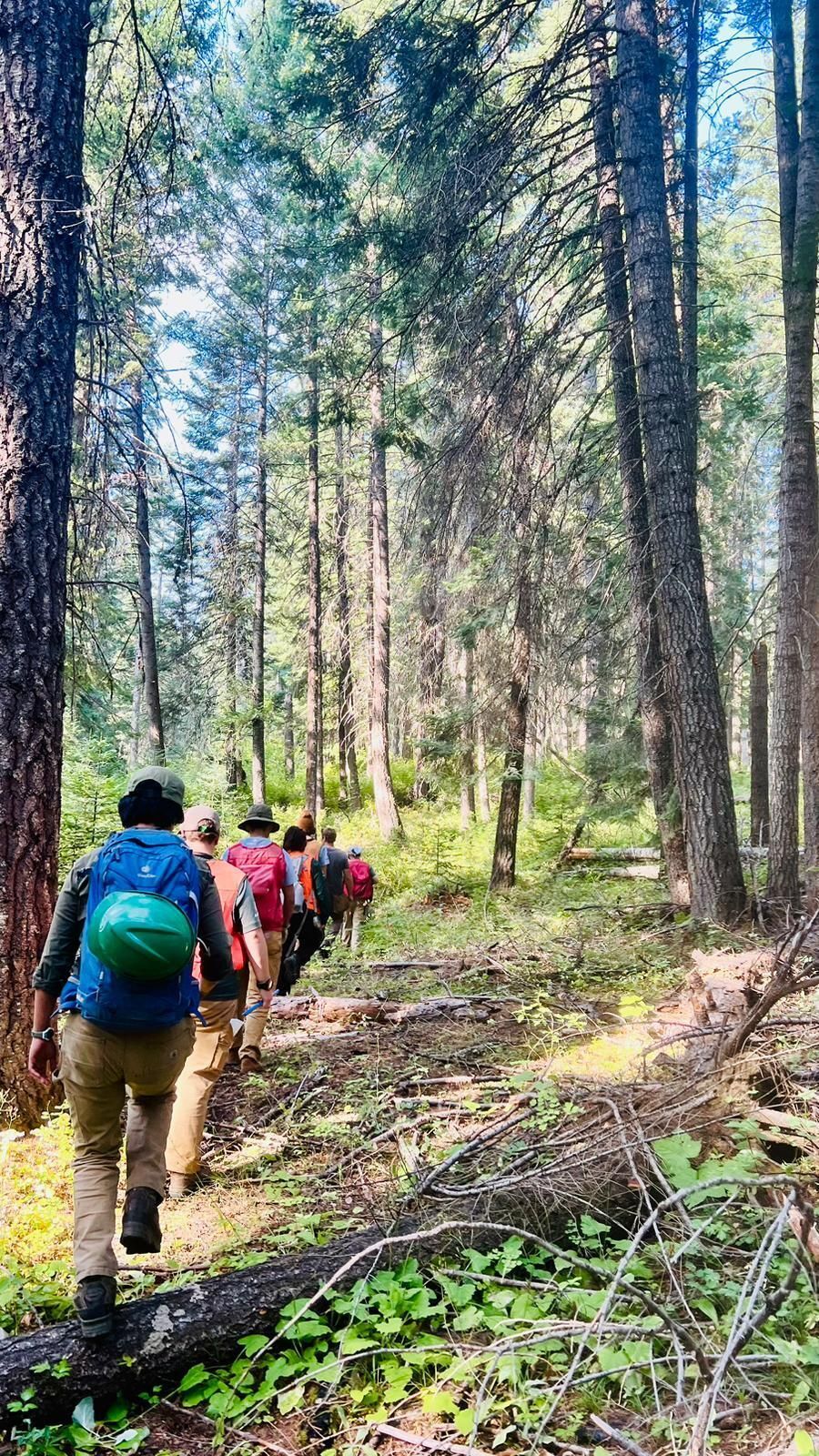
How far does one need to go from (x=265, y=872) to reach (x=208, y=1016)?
1.58 m

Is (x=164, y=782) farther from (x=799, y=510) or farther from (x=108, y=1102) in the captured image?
(x=799, y=510)

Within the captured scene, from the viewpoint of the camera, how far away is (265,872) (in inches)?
231

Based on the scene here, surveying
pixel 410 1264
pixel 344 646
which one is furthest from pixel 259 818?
pixel 344 646

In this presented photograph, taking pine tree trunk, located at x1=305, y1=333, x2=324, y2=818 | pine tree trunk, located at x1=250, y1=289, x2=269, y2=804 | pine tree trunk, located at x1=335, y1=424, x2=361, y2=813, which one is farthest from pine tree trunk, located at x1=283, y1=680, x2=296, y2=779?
pine tree trunk, located at x1=250, y1=289, x2=269, y2=804

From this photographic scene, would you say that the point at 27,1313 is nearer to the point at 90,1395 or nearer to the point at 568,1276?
the point at 90,1395

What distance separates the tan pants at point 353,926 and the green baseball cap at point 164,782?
7.70 meters

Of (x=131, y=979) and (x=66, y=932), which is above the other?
(x=66, y=932)

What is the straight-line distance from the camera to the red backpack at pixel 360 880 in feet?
34.9

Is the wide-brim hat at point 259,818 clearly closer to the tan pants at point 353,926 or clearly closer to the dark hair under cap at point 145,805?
the dark hair under cap at point 145,805

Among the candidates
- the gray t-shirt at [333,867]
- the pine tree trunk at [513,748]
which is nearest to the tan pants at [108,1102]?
the gray t-shirt at [333,867]

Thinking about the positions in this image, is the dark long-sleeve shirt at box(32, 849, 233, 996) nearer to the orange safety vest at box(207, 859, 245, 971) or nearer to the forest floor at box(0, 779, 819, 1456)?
the forest floor at box(0, 779, 819, 1456)

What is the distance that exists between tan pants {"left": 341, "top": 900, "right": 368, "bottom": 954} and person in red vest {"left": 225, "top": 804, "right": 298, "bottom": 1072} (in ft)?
15.1

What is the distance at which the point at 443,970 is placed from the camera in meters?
8.45

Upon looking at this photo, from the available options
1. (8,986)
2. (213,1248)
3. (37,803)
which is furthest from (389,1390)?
(37,803)
